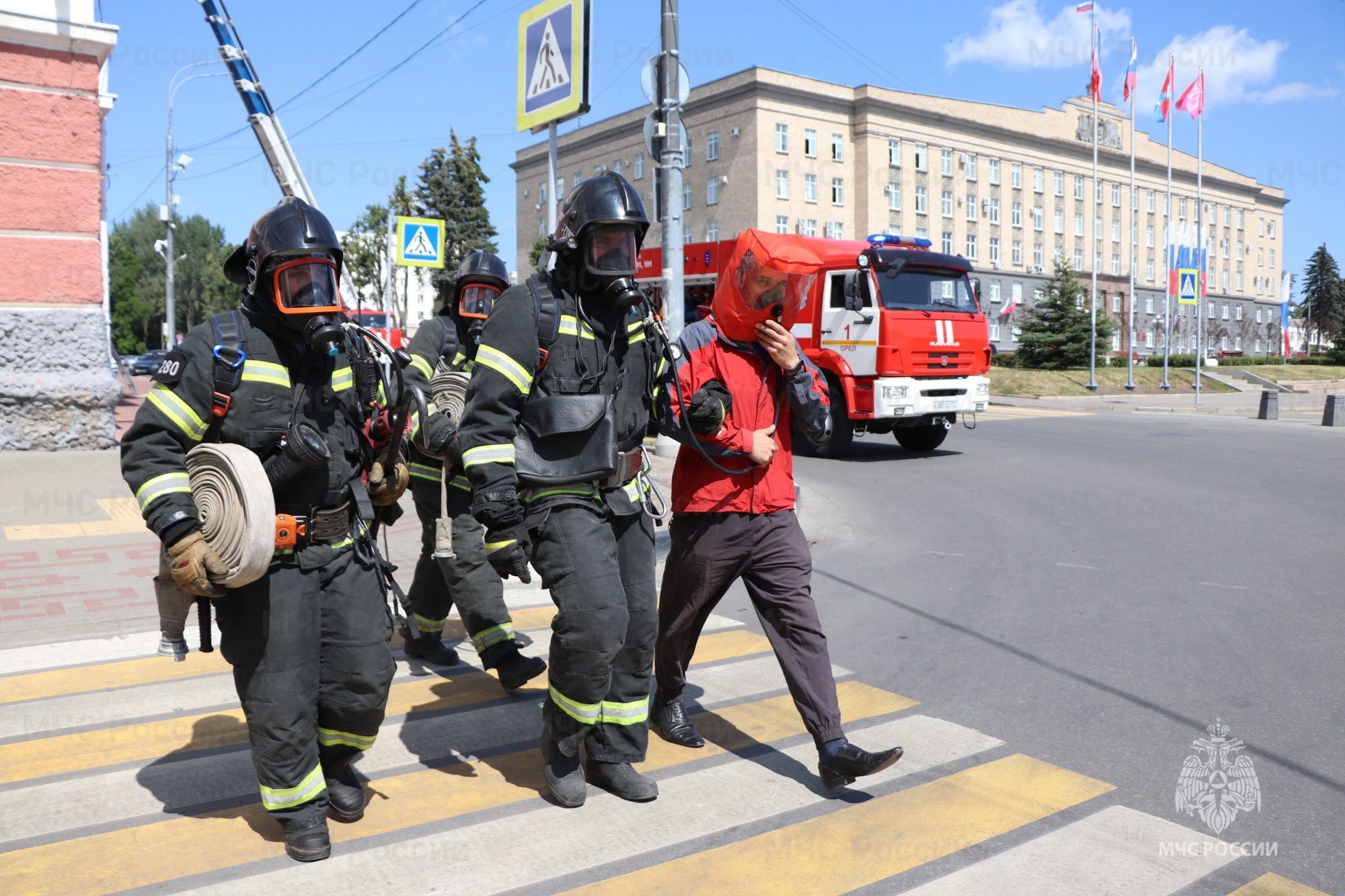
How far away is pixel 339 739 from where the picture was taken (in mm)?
3406

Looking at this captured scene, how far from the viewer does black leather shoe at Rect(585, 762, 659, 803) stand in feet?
12.0

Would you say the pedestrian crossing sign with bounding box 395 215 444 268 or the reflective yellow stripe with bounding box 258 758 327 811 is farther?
the pedestrian crossing sign with bounding box 395 215 444 268

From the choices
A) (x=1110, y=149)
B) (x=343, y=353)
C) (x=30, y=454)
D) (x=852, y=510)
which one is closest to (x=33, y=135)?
(x=30, y=454)

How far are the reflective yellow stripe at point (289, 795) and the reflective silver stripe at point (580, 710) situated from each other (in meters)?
0.84

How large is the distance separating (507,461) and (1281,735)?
11.0 ft

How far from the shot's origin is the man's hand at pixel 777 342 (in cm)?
393

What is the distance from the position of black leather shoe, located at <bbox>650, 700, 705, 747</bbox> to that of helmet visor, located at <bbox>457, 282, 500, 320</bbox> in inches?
92.2

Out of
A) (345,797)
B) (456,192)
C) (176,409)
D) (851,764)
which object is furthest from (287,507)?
(456,192)

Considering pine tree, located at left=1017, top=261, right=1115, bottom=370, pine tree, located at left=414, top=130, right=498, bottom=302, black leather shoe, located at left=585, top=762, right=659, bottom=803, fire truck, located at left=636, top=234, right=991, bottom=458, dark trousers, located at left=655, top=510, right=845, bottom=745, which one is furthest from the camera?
pine tree, located at left=414, top=130, right=498, bottom=302

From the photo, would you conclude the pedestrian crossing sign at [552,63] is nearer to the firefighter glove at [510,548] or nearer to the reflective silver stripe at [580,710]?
the firefighter glove at [510,548]

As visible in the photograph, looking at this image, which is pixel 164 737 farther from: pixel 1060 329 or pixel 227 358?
pixel 1060 329

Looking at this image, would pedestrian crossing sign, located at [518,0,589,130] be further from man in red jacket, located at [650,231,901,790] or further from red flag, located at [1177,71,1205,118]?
red flag, located at [1177,71,1205,118]

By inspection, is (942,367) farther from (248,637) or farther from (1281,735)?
(248,637)

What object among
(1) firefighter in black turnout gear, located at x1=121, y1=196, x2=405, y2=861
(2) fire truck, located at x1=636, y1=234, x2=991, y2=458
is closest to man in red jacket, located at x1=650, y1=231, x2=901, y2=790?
(1) firefighter in black turnout gear, located at x1=121, y1=196, x2=405, y2=861
